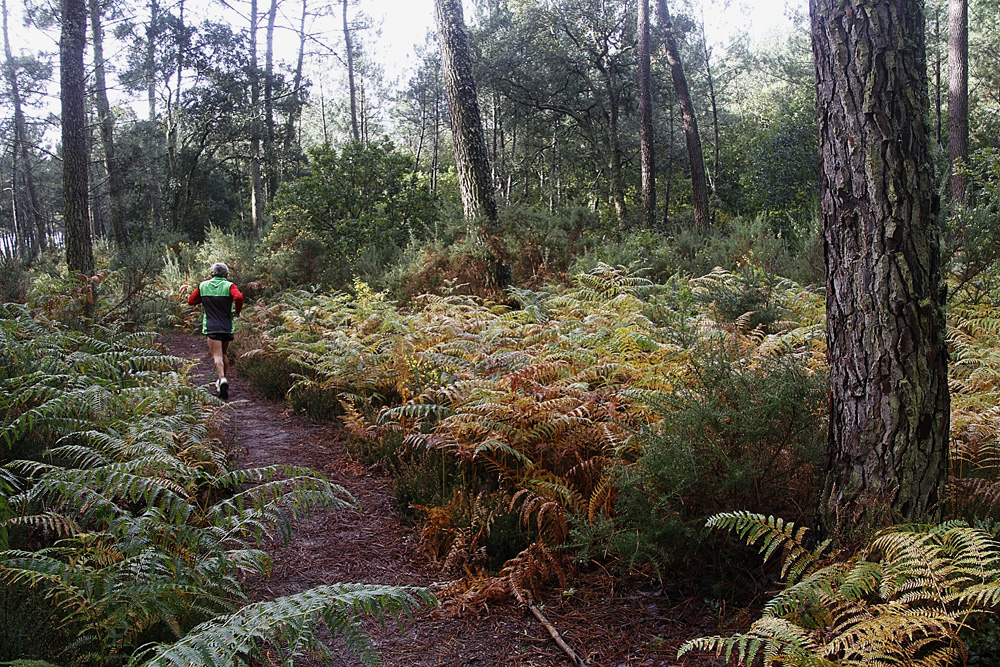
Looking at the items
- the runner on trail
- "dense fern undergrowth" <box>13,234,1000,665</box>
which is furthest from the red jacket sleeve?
"dense fern undergrowth" <box>13,234,1000,665</box>

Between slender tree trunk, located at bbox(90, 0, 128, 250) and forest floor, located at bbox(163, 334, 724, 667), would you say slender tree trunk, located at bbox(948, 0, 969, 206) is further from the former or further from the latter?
slender tree trunk, located at bbox(90, 0, 128, 250)

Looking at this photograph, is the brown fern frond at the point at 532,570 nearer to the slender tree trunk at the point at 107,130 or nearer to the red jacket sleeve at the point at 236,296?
the red jacket sleeve at the point at 236,296

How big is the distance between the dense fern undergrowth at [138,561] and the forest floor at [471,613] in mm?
234

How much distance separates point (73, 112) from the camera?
418 inches

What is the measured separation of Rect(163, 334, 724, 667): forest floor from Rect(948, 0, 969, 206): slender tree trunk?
1415 cm

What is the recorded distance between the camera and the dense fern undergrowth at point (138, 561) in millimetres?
2330

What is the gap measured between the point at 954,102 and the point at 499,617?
16.4 meters

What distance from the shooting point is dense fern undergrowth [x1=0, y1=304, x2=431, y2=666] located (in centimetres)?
233

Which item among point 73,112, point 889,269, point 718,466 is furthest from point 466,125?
point 889,269

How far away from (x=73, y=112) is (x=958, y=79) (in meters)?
17.9

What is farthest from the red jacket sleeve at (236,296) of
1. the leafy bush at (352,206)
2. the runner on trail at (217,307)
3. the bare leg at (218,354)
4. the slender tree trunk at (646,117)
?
the slender tree trunk at (646,117)

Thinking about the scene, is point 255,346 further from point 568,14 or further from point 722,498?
point 568,14

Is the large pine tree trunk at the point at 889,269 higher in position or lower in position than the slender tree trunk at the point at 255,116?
lower

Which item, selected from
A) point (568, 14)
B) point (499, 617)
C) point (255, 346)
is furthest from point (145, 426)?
point (568, 14)
